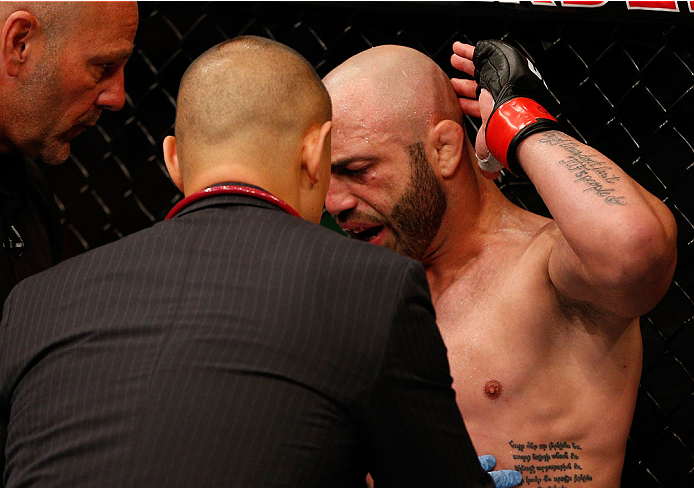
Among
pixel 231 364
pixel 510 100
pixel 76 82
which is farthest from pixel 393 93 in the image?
pixel 231 364

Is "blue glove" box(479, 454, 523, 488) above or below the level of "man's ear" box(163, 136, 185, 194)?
below

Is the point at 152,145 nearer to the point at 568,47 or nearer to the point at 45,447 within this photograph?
the point at 568,47

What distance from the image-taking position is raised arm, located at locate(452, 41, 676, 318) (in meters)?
1.02

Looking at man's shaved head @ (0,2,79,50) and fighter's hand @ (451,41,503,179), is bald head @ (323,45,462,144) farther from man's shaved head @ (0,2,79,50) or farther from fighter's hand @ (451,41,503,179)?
man's shaved head @ (0,2,79,50)

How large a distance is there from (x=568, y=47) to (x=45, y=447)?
158 centimetres

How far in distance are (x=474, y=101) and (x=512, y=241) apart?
0.31 metres

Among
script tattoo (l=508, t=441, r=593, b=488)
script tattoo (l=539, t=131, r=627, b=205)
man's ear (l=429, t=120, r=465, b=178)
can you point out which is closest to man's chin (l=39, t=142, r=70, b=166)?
man's ear (l=429, t=120, r=465, b=178)

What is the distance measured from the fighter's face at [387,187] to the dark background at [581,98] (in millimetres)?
404

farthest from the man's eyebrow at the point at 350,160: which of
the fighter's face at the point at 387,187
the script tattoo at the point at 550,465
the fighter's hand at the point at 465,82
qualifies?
the script tattoo at the point at 550,465

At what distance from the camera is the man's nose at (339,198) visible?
1.48 m

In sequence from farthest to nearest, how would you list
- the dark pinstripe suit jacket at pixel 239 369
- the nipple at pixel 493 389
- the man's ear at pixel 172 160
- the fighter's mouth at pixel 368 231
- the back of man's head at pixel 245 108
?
the fighter's mouth at pixel 368 231, the nipple at pixel 493 389, the man's ear at pixel 172 160, the back of man's head at pixel 245 108, the dark pinstripe suit jacket at pixel 239 369

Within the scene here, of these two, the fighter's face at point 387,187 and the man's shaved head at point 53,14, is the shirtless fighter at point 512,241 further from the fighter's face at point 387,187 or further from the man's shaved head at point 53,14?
the man's shaved head at point 53,14

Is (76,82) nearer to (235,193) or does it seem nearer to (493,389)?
(235,193)

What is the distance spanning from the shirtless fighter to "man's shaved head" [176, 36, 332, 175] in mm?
431
